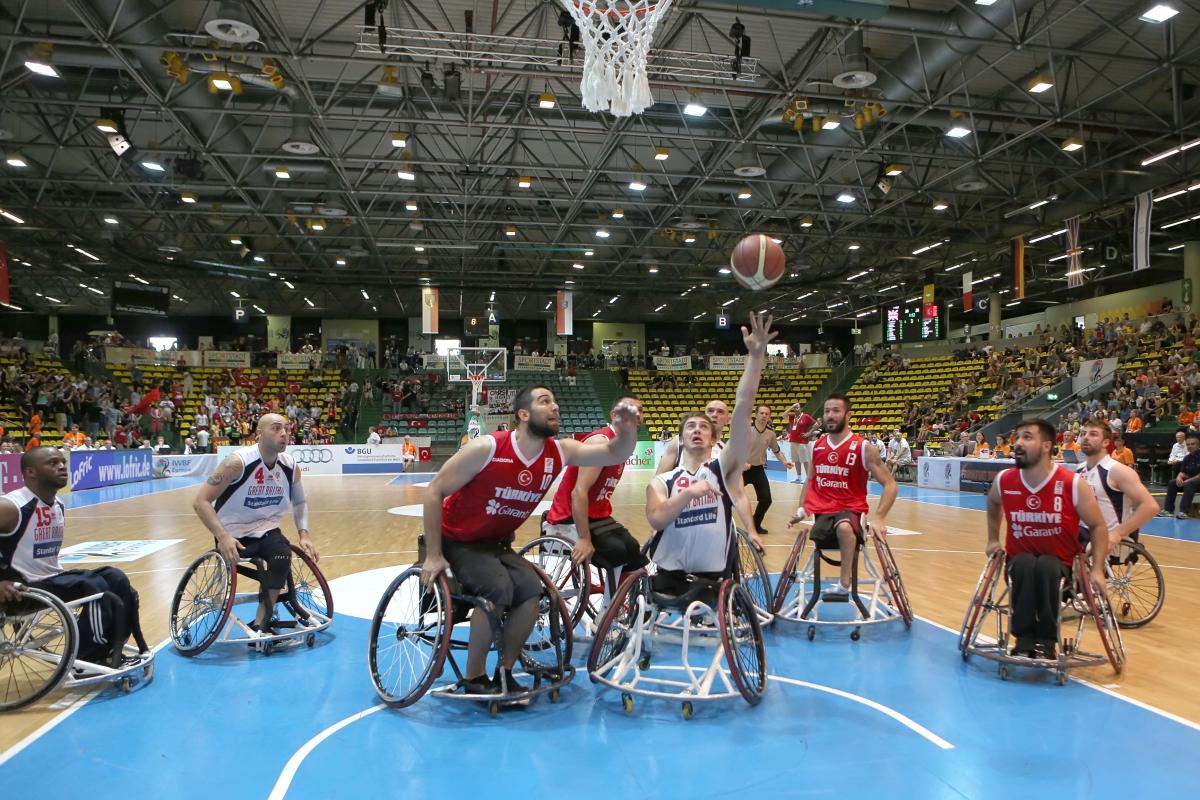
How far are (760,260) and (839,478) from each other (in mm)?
1642

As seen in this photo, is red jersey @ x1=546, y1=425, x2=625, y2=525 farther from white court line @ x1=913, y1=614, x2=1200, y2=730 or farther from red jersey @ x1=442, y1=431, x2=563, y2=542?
white court line @ x1=913, y1=614, x2=1200, y2=730

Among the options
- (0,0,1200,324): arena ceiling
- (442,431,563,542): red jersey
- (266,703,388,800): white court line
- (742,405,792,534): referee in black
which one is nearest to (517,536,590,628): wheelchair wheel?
(442,431,563,542): red jersey

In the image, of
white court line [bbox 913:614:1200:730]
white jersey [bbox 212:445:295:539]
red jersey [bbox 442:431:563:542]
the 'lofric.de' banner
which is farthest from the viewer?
the 'lofric.de' banner

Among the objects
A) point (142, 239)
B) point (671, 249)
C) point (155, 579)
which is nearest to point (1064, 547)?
point (155, 579)

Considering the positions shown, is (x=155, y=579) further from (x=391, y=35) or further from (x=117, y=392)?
(x=117, y=392)

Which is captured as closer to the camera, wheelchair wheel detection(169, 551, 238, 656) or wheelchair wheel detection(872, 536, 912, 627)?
wheelchair wheel detection(169, 551, 238, 656)

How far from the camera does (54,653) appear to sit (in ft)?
13.7

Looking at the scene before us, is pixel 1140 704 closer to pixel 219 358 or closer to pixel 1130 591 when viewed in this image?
pixel 1130 591

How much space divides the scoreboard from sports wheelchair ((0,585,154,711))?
912 inches

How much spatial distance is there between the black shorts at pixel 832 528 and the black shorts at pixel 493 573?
230 cm

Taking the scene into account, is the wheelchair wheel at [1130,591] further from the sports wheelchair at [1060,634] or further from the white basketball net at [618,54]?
the white basketball net at [618,54]

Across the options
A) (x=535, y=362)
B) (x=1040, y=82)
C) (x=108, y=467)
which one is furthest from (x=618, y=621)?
(x=535, y=362)

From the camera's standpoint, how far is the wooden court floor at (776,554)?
445 centimetres

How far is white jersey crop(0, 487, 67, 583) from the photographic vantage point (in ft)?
13.4
